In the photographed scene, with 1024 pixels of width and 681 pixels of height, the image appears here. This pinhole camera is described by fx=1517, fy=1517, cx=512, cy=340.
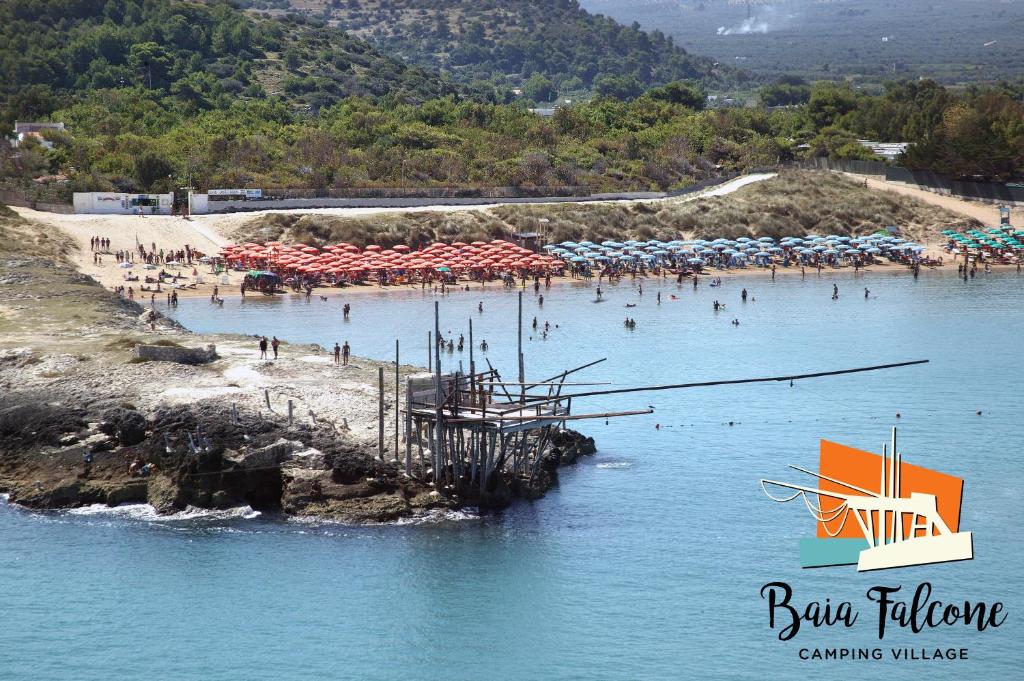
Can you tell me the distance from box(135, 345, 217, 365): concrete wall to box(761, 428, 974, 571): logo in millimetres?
24352

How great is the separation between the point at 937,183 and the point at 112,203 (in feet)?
242

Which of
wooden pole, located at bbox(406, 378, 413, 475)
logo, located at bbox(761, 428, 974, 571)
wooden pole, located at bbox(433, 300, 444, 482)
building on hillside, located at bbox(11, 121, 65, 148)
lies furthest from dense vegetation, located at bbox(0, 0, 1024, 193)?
logo, located at bbox(761, 428, 974, 571)

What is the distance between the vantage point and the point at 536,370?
7262 centimetres

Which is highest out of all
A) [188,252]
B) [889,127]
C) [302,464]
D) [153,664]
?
[889,127]

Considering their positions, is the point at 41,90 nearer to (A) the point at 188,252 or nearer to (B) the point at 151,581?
(A) the point at 188,252

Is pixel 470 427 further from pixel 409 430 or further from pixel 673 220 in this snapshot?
pixel 673 220

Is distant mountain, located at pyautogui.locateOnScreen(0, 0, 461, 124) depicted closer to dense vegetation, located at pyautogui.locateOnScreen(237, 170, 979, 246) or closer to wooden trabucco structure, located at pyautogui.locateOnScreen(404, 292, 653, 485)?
dense vegetation, located at pyautogui.locateOnScreen(237, 170, 979, 246)

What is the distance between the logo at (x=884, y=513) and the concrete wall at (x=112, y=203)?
80375 millimetres

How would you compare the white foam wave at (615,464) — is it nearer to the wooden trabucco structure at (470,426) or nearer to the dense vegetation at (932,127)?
the wooden trabucco structure at (470,426)

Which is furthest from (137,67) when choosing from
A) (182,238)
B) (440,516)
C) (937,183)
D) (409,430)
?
(440,516)

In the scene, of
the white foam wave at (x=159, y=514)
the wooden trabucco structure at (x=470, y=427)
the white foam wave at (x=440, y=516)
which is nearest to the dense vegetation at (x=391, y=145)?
the white foam wave at (x=159, y=514)

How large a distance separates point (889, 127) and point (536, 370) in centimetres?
10754

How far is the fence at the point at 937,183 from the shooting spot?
136625 mm

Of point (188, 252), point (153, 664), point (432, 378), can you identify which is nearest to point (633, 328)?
point (188, 252)
